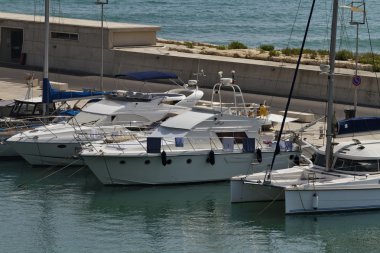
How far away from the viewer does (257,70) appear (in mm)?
50094

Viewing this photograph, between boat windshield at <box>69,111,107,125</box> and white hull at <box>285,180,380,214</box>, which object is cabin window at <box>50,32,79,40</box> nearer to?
boat windshield at <box>69,111,107,125</box>

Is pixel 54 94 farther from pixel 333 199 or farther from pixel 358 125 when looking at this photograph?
pixel 333 199

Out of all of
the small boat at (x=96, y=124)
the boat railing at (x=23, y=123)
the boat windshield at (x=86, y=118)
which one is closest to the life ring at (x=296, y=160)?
Answer: the small boat at (x=96, y=124)

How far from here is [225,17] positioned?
124250 mm

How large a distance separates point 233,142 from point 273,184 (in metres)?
4.18

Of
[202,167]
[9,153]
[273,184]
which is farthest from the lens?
[9,153]

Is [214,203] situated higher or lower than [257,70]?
lower

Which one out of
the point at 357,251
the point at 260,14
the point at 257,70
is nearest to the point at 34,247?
the point at 357,251

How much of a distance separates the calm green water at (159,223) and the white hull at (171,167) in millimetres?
310

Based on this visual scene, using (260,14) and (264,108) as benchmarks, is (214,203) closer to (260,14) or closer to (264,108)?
(264,108)

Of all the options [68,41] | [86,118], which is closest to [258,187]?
[86,118]

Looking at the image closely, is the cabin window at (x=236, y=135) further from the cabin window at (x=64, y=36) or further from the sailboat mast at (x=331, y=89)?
the cabin window at (x=64, y=36)

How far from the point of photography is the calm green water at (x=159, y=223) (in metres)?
32.8

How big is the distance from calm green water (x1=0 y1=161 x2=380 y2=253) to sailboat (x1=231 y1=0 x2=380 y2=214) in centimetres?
38
